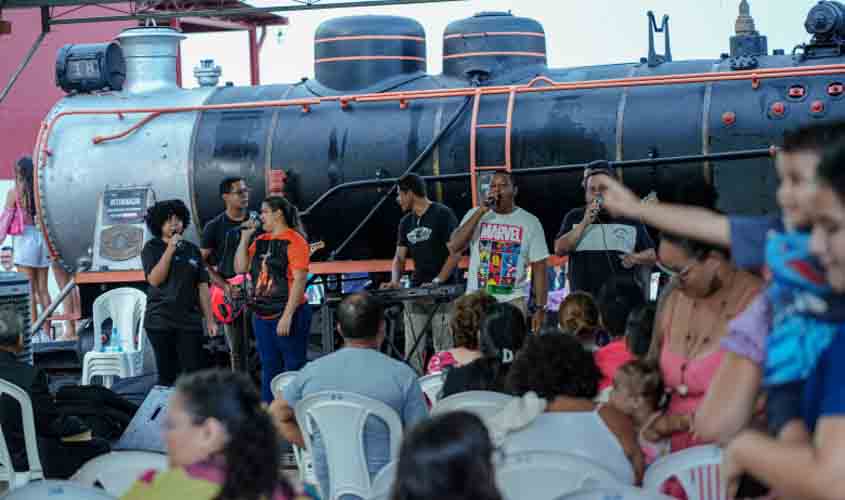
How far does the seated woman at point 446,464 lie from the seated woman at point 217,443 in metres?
0.51

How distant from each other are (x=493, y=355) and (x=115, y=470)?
5.32ft

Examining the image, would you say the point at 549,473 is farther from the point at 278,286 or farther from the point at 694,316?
the point at 278,286

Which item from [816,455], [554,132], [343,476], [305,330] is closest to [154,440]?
[343,476]

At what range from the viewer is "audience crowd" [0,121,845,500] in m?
2.10

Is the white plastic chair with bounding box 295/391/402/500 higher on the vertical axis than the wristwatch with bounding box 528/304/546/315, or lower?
higher

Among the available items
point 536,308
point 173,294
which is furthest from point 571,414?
point 173,294

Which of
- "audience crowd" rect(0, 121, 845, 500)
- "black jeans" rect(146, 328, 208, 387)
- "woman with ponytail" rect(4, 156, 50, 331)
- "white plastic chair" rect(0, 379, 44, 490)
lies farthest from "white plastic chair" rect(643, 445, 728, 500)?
"woman with ponytail" rect(4, 156, 50, 331)

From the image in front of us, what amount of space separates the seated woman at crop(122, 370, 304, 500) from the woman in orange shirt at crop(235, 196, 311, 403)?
510 cm

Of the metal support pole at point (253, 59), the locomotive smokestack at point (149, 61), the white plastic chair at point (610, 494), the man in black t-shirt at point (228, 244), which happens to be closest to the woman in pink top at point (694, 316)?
the white plastic chair at point (610, 494)

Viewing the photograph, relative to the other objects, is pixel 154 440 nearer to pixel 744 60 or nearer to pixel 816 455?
pixel 816 455

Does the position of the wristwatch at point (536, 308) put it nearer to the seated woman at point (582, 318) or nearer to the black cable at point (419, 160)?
the black cable at point (419, 160)

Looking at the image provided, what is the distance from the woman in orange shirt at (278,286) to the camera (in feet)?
26.5

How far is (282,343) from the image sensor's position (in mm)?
8156

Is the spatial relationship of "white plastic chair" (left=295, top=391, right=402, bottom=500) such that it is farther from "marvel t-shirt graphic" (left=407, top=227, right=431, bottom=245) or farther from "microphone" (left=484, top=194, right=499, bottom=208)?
"marvel t-shirt graphic" (left=407, top=227, right=431, bottom=245)
